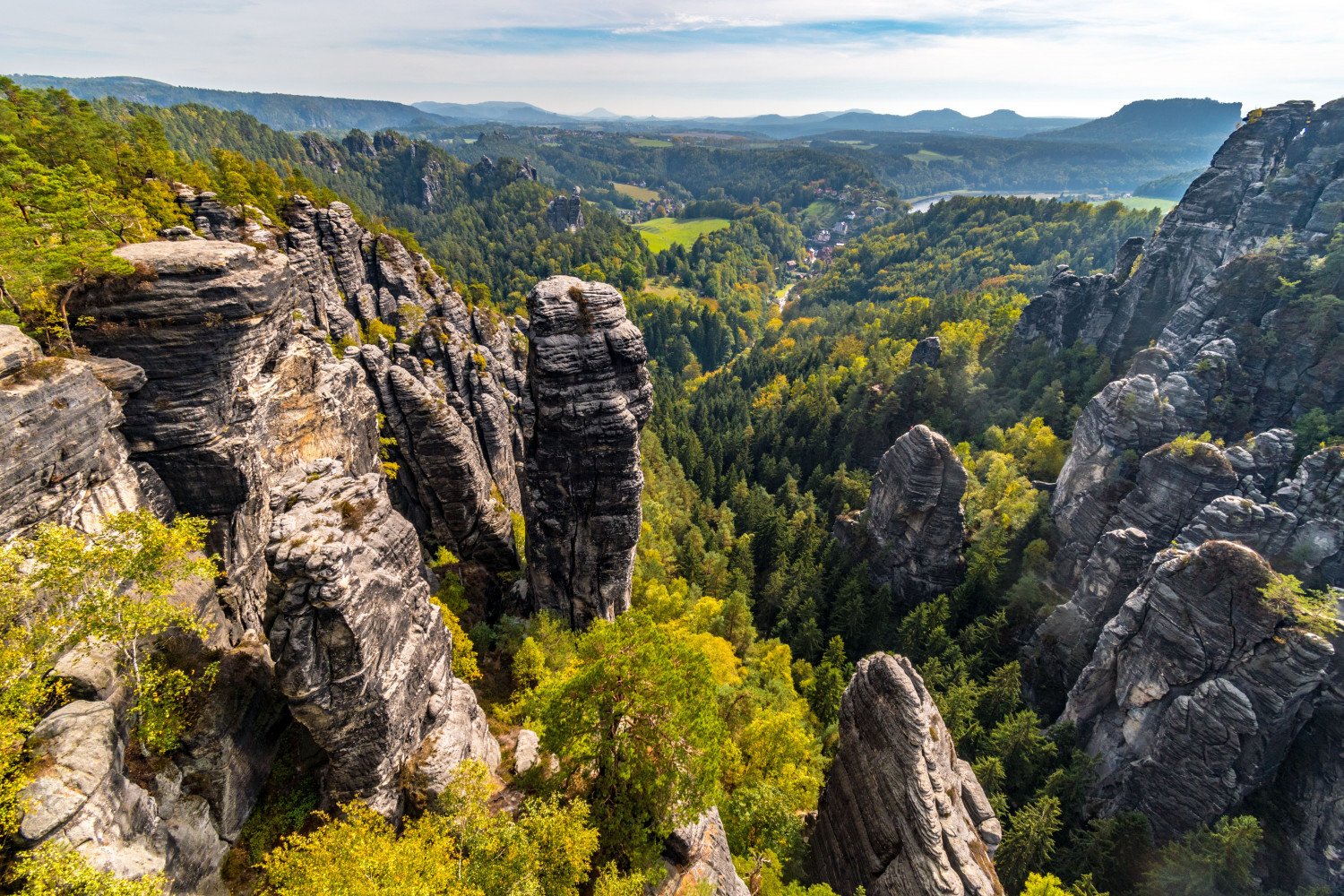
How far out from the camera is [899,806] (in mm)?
26656

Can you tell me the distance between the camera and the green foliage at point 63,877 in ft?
36.4

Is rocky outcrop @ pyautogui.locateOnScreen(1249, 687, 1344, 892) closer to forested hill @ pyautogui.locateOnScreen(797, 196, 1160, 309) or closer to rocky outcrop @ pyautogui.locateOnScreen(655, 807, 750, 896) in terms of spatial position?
rocky outcrop @ pyautogui.locateOnScreen(655, 807, 750, 896)

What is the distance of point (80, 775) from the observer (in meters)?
13.3

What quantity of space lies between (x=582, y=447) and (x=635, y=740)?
598 inches

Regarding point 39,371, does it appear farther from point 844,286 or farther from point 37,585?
point 844,286

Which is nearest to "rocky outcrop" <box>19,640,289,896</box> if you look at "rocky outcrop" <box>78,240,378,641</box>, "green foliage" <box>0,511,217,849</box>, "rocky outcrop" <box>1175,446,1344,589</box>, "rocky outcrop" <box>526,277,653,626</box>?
"green foliage" <box>0,511,217,849</box>

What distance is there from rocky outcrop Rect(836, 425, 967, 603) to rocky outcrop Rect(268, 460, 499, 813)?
48076mm

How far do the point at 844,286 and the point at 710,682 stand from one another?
618 ft

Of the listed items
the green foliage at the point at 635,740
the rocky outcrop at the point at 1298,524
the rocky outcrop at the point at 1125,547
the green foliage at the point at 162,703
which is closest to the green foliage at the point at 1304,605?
the rocky outcrop at the point at 1298,524

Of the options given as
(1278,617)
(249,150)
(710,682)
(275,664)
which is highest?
(249,150)

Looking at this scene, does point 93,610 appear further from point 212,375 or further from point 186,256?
point 186,256

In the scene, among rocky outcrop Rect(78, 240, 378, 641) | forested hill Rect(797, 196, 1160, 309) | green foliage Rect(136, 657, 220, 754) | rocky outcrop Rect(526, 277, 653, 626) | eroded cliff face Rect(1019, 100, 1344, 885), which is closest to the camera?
green foliage Rect(136, 657, 220, 754)

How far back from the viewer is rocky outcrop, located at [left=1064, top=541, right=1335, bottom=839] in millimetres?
31266

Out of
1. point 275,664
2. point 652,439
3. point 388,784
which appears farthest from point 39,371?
point 652,439
